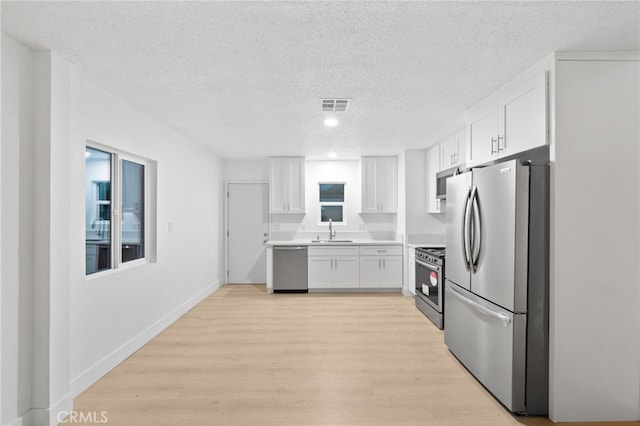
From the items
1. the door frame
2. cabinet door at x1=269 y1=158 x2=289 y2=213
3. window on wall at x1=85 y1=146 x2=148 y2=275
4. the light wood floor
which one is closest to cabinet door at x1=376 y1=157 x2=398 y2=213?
cabinet door at x1=269 y1=158 x2=289 y2=213

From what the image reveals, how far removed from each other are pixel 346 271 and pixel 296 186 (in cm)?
180

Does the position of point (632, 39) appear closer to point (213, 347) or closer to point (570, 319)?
point (570, 319)

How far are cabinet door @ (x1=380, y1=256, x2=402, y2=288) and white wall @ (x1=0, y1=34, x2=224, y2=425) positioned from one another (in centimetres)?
390

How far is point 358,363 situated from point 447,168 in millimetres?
3025

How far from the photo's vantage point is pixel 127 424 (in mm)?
2367

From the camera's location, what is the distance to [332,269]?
6.30 metres

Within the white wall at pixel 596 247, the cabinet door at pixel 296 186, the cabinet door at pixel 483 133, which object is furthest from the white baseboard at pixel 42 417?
the cabinet door at pixel 296 186

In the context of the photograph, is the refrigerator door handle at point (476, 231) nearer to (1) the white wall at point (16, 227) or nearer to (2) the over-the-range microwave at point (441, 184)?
(2) the over-the-range microwave at point (441, 184)

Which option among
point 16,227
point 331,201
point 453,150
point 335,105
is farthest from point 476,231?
point 331,201

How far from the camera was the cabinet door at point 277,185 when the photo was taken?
6668 millimetres

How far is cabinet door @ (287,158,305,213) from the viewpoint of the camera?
666 cm

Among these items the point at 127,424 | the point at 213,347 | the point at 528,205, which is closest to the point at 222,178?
the point at 213,347

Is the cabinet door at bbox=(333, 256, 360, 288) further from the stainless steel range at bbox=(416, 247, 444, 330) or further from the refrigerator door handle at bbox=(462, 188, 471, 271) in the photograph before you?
the refrigerator door handle at bbox=(462, 188, 471, 271)

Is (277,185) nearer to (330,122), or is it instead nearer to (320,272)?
(320,272)
